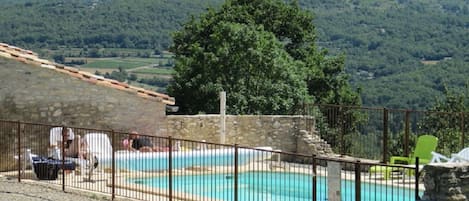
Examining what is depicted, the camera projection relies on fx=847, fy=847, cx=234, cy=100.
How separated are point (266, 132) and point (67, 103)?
A: 5.42 metres

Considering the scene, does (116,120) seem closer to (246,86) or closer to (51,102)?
(51,102)

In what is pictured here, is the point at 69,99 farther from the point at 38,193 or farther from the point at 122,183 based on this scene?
the point at 38,193

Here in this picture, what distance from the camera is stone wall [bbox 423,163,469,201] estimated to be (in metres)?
11.3

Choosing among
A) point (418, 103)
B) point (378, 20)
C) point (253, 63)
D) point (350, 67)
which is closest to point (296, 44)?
point (253, 63)

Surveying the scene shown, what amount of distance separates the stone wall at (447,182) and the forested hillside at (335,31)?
216ft

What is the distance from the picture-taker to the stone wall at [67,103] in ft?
63.8

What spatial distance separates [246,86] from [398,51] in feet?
254

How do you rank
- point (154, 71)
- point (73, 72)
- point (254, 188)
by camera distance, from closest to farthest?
point (254, 188), point (73, 72), point (154, 71)

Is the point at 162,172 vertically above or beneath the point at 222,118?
beneath

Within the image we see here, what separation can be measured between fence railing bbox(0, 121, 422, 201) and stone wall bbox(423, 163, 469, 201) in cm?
301

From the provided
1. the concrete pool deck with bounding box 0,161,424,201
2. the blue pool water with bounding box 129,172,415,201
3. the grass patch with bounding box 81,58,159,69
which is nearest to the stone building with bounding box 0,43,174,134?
the concrete pool deck with bounding box 0,161,424,201

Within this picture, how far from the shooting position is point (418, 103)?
214ft

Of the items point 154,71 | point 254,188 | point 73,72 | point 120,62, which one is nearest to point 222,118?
point 73,72

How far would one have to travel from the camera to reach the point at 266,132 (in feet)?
73.7
